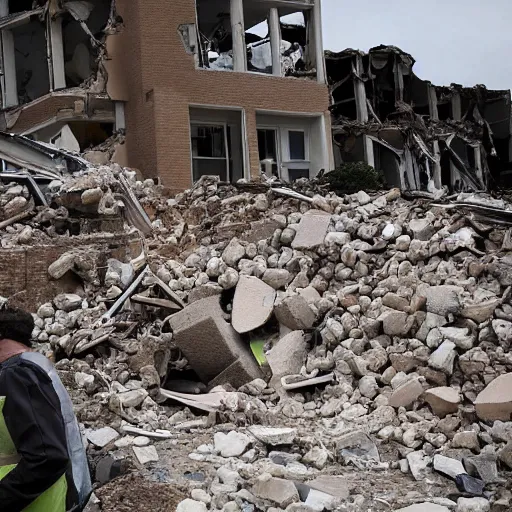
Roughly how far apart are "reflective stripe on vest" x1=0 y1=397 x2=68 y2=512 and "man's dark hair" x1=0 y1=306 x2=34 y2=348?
0.30 meters

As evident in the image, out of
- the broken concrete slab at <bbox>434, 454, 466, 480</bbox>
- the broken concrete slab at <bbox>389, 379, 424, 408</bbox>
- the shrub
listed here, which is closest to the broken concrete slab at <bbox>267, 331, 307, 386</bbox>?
→ the broken concrete slab at <bbox>389, 379, 424, 408</bbox>

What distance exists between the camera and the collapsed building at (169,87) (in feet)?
47.8

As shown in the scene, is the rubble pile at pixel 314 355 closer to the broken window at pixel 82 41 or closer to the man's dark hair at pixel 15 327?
the man's dark hair at pixel 15 327

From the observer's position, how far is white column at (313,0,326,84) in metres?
16.9

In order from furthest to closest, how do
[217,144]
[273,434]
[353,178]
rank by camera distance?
[217,144] < [353,178] < [273,434]

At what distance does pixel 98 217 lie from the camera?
9633 millimetres

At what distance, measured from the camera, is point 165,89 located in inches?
569

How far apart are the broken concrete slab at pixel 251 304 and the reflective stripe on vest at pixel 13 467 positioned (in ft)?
15.9

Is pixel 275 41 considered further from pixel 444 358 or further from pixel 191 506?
pixel 191 506

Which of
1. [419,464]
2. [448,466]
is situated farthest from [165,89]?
[448,466]

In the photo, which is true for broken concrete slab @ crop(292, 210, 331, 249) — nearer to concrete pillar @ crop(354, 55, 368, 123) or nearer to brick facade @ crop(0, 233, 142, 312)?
brick facade @ crop(0, 233, 142, 312)

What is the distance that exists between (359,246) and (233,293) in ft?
5.40

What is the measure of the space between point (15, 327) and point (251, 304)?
498 cm

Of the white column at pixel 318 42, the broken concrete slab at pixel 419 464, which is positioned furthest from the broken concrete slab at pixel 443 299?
the white column at pixel 318 42
